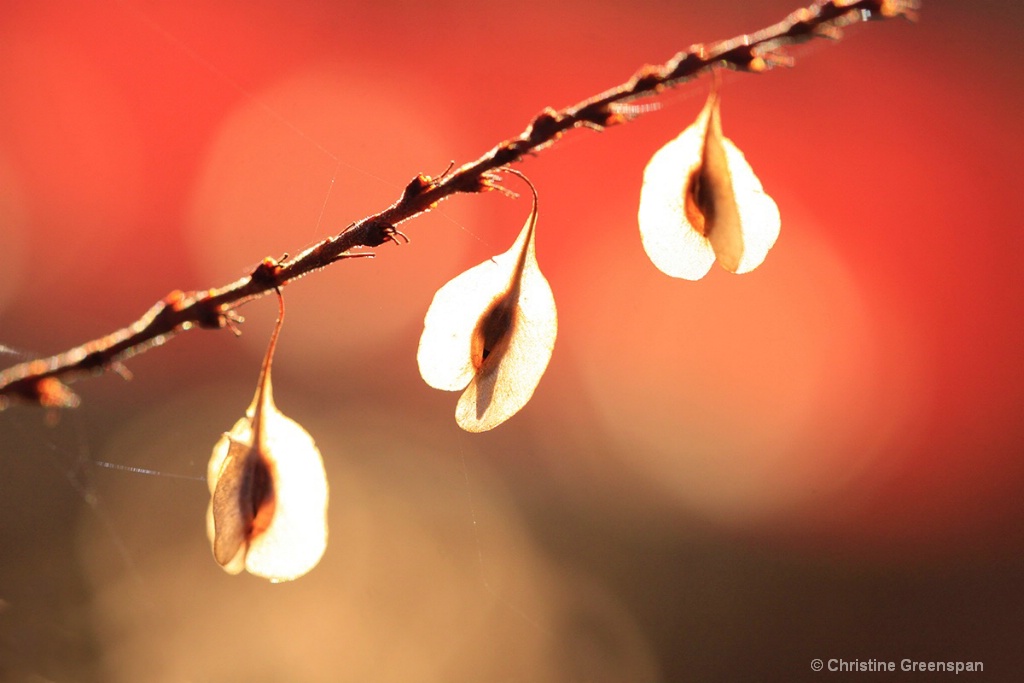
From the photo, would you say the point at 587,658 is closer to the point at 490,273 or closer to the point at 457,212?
the point at 457,212

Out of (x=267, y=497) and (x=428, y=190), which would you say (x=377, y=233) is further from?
(x=267, y=497)

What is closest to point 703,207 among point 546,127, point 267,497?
point 546,127

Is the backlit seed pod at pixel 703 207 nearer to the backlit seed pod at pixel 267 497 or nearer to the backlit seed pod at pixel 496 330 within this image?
the backlit seed pod at pixel 496 330

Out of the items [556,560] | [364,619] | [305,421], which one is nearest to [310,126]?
[305,421]

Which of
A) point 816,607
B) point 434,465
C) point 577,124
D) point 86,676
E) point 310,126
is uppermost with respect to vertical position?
point 310,126

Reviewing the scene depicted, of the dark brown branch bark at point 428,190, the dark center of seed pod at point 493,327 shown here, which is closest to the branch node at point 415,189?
the dark brown branch bark at point 428,190
